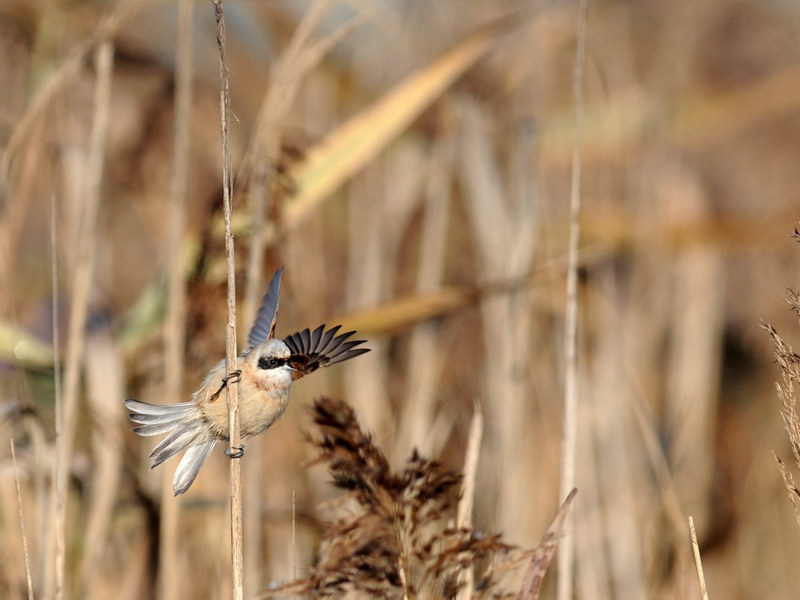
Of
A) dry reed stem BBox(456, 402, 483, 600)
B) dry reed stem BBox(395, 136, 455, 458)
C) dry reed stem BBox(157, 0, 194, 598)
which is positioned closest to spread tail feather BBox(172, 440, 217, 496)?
dry reed stem BBox(456, 402, 483, 600)

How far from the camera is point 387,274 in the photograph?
8.66ft

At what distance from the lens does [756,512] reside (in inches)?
108

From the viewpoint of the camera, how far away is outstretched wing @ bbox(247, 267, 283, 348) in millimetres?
1232

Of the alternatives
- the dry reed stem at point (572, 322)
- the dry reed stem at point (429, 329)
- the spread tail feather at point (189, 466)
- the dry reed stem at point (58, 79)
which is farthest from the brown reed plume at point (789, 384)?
the dry reed stem at point (429, 329)

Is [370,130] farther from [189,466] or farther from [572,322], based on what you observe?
[189,466]

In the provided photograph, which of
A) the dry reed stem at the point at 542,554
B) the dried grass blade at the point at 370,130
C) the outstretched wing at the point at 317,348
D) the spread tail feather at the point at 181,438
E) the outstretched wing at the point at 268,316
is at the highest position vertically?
the dried grass blade at the point at 370,130

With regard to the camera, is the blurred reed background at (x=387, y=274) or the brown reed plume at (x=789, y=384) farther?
the blurred reed background at (x=387, y=274)

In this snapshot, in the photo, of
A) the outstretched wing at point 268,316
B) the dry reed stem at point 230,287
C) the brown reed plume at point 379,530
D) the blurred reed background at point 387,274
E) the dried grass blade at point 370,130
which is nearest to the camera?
the dry reed stem at point 230,287

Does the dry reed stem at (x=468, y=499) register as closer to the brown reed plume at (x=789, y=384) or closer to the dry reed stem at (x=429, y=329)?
the brown reed plume at (x=789, y=384)

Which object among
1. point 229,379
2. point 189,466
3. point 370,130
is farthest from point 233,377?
point 370,130

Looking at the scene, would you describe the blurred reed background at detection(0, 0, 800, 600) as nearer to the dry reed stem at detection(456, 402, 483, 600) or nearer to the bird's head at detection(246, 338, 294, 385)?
the dry reed stem at detection(456, 402, 483, 600)

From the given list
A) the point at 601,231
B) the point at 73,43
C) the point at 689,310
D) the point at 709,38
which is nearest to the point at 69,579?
the point at 73,43

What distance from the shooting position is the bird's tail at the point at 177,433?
121 centimetres

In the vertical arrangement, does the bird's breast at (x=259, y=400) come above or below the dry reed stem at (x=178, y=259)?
below
